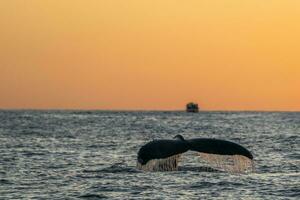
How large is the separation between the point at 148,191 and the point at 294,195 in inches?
210

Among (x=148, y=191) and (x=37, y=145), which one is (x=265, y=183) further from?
(x=37, y=145)

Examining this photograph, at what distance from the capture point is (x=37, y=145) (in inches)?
2613

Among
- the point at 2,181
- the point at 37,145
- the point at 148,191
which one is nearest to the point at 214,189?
the point at 148,191

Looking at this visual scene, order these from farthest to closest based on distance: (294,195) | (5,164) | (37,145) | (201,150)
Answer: (37,145), (5,164), (294,195), (201,150)

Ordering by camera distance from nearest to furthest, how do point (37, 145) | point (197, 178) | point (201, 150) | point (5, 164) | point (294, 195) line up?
1. point (201, 150)
2. point (294, 195)
3. point (197, 178)
4. point (5, 164)
5. point (37, 145)

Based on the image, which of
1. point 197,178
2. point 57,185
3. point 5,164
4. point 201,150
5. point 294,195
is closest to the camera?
point 201,150

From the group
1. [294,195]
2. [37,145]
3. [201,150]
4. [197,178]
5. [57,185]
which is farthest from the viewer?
[37,145]

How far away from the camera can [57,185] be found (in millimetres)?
33750

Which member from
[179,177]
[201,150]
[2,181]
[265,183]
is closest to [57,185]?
[2,181]

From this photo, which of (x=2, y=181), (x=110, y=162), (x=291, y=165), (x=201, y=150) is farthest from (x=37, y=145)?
(x=201, y=150)

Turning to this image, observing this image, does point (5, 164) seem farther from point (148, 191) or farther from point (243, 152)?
point (243, 152)

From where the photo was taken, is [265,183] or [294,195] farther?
[265,183]

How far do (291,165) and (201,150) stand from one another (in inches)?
862

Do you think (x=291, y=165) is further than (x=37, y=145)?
No
